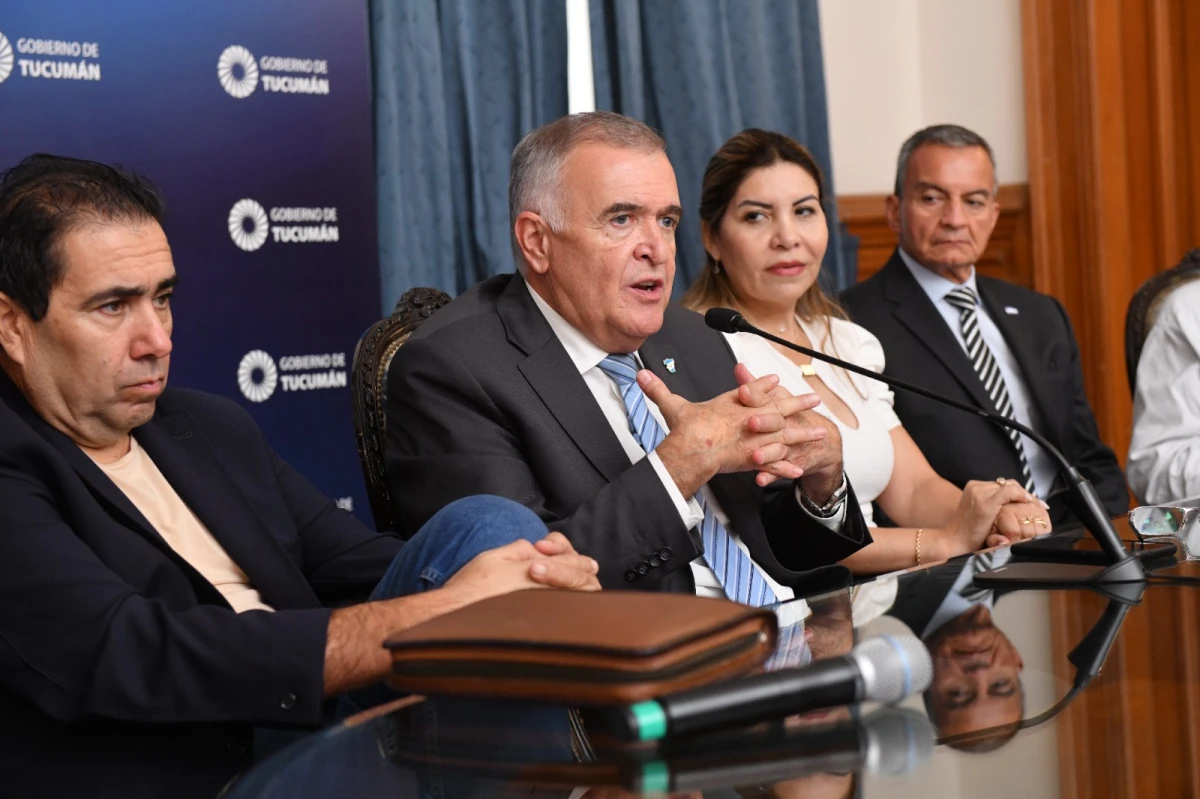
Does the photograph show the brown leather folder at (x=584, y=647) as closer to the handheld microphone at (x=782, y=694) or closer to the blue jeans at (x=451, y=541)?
the handheld microphone at (x=782, y=694)

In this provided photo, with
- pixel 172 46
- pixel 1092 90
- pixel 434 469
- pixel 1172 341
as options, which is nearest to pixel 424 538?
pixel 434 469

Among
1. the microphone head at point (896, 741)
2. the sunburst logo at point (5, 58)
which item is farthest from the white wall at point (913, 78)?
the microphone head at point (896, 741)

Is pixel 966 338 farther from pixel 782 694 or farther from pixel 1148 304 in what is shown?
pixel 782 694

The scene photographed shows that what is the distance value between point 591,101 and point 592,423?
181cm

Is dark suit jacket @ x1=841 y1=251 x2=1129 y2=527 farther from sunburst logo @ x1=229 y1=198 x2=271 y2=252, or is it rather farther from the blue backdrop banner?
sunburst logo @ x1=229 y1=198 x2=271 y2=252

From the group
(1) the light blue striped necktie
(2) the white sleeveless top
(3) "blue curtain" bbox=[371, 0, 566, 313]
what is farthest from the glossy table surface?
(3) "blue curtain" bbox=[371, 0, 566, 313]

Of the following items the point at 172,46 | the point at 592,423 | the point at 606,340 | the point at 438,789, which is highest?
the point at 172,46

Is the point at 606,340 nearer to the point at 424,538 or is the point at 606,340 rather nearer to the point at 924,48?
the point at 424,538

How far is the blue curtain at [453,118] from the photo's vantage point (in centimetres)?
330

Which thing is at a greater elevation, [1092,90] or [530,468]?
[1092,90]

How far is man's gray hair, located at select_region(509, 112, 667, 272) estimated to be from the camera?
2.32 meters

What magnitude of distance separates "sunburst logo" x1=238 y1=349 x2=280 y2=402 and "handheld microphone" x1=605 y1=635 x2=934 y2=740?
2.02 metres

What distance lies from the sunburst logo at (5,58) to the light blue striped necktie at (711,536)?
1.30 metres

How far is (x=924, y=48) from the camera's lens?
4.70 meters
